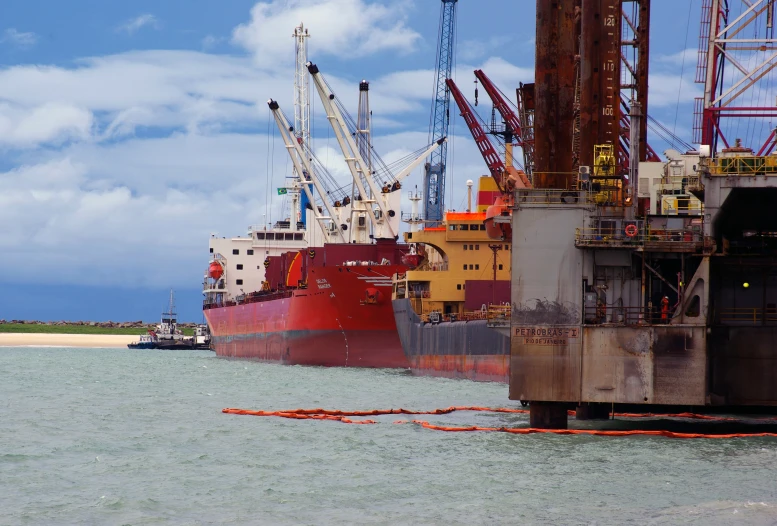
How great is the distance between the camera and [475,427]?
29.8m

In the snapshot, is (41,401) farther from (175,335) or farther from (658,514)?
(175,335)

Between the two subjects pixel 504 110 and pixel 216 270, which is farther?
Answer: pixel 216 270

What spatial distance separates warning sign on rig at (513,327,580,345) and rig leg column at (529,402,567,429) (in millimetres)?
1767

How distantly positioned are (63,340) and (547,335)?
12442cm

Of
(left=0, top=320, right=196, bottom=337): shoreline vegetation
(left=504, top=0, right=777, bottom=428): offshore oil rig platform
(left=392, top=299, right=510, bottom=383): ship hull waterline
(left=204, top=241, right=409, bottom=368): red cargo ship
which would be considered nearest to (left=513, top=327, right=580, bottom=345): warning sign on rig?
(left=504, top=0, right=777, bottom=428): offshore oil rig platform

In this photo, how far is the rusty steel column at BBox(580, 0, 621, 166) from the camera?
111ft

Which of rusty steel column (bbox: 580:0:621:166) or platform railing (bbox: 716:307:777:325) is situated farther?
rusty steel column (bbox: 580:0:621:166)

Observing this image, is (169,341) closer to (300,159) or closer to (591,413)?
(300,159)

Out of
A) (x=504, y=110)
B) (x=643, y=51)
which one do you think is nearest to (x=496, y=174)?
(x=504, y=110)

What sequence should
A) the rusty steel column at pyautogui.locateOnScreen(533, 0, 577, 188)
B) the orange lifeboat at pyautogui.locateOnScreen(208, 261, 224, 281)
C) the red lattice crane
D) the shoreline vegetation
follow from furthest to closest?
Answer: the shoreline vegetation
the orange lifeboat at pyautogui.locateOnScreen(208, 261, 224, 281)
the red lattice crane
the rusty steel column at pyautogui.locateOnScreen(533, 0, 577, 188)

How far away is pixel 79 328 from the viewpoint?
175 m

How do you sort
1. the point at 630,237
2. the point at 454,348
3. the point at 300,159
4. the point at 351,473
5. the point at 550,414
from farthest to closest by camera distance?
the point at 300,159, the point at 454,348, the point at 550,414, the point at 630,237, the point at 351,473

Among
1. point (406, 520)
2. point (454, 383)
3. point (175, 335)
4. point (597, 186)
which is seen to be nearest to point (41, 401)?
point (454, 383)

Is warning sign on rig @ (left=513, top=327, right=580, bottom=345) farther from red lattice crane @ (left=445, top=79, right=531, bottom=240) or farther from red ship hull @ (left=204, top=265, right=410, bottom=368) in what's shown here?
red ship hull @ (left=204, top=265, right=410, bottom=368)
